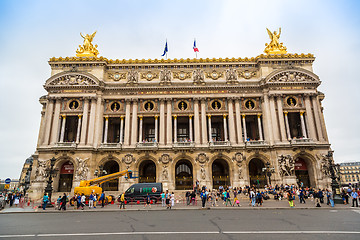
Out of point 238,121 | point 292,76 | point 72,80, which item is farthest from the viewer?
point 72,80

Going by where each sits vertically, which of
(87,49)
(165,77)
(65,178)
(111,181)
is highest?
(87,49)

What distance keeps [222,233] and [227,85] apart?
32905 millimetres

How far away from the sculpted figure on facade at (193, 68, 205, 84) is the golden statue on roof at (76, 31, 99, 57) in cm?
1926

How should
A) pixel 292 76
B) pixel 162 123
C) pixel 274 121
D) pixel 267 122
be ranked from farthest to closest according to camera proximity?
pixel 292 76 → pixel 162 123 → pixel 267 122 → pixel 274 121

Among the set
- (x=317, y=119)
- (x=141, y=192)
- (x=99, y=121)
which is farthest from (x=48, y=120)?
(x=317, y=119)

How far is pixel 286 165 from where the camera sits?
1415 inches

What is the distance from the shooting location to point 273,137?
3847 centimetres

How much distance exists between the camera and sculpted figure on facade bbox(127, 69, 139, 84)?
41.8m

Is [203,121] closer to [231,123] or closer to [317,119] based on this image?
[231,123]

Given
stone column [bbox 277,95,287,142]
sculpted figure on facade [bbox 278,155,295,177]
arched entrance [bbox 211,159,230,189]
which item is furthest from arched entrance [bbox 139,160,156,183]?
stone column [bbox 277,95,287,142]

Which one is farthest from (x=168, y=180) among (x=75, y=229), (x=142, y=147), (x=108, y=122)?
(x=75, y=229)

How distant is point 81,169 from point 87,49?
22.6m

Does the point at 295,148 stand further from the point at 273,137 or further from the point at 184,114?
the point at 184,114

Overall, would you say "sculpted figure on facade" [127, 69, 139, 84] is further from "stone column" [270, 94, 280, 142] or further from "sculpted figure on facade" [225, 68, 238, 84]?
"stone column" [270, 94, 280, 142]
